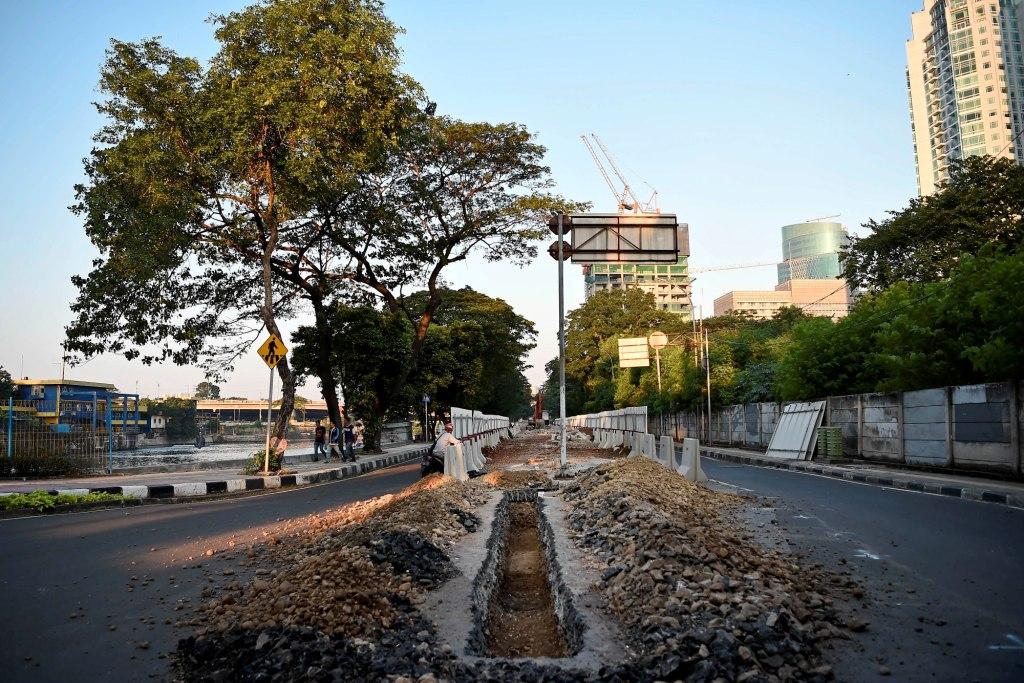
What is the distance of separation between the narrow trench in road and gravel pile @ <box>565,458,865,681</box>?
542 millimetres

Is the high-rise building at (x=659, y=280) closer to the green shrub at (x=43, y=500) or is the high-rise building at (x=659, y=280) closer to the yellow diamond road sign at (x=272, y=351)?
the yellow diamond road sign at (x=272, y=351)

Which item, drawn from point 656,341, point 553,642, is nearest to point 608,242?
point 553,642

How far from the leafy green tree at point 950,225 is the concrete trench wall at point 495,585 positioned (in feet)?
78.9

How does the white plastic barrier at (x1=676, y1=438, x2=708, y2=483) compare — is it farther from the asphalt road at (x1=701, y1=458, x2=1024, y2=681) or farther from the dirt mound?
the dirt mound

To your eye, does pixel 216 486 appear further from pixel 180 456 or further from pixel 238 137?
pixel 180 456

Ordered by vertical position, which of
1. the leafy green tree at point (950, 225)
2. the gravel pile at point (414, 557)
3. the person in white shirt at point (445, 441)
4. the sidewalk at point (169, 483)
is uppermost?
the leafy green tree at point (950, 225)

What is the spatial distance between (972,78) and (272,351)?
138677 millimetres

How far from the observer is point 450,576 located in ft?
19.7

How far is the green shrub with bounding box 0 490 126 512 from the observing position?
1134 centimetres

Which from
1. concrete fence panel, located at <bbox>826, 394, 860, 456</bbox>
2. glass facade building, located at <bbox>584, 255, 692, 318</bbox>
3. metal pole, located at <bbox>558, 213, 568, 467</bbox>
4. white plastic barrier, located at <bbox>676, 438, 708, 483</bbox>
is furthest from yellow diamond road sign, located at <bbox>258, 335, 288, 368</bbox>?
glass facade building, located at <bbox>584, 255, 692, 318</bbox>

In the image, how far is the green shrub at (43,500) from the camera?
11.3 metres

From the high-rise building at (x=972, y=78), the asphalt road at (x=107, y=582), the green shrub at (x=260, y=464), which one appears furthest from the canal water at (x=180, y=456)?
the high-rise building at (x=972, y=78)

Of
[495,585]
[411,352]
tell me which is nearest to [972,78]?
[411,352]

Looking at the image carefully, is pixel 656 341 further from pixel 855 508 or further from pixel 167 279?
pixel 855 508
